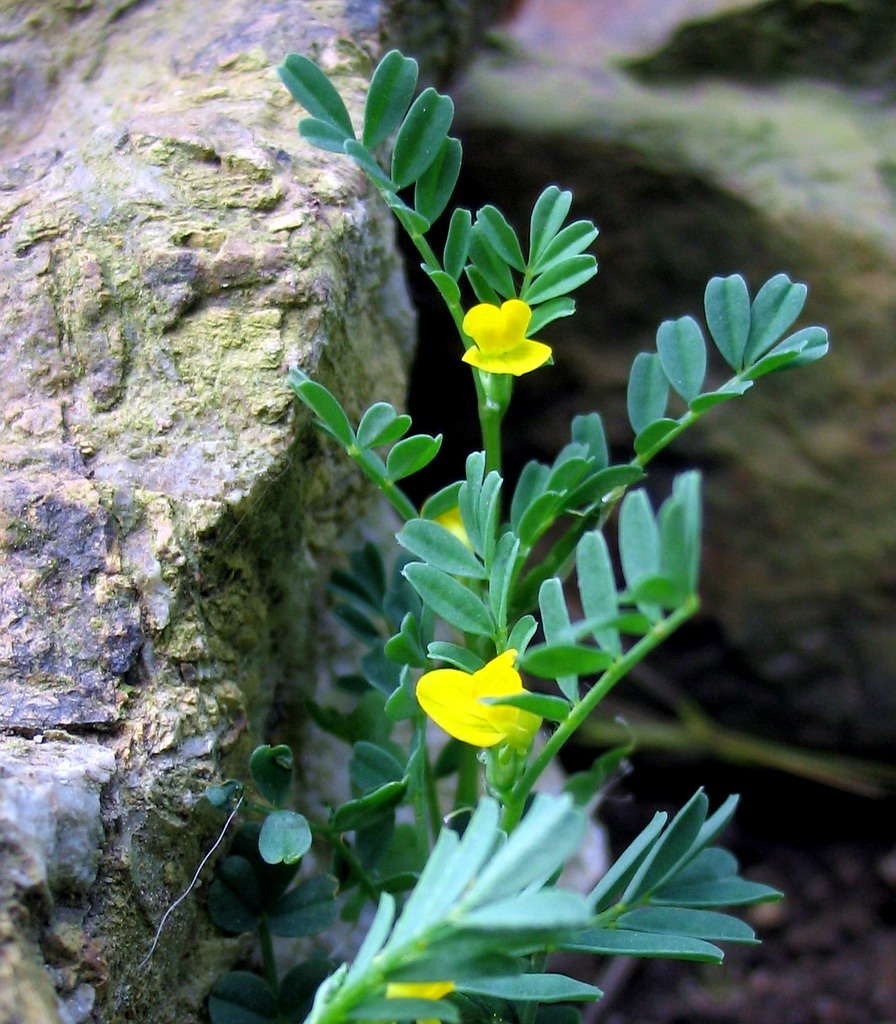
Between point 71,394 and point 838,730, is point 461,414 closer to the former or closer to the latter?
point 838,730

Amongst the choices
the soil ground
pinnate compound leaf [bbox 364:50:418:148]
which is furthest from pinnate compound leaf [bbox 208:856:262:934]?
the soil ground

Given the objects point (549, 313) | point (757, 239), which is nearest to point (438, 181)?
point (549, 313)

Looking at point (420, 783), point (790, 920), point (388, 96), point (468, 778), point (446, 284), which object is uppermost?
point (388, 96)

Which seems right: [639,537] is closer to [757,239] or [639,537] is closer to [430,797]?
[430,797]

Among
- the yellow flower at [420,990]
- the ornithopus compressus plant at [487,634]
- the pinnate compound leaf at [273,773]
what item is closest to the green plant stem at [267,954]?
the ornithopus compressus plant at [487,634]

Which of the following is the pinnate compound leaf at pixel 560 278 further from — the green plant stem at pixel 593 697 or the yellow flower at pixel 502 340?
the green plant stem at pixel 593 697
